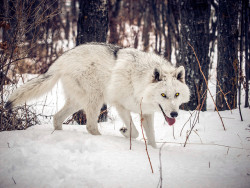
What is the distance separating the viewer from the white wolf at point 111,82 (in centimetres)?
318

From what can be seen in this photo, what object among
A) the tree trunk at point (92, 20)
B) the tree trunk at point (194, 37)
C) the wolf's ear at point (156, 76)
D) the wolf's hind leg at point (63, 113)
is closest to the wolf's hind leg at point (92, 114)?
the wolf's hind leg at point (63, 113)

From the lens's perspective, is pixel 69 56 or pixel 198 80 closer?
pixel 69 56

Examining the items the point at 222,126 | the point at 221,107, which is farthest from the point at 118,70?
the point at 221,107

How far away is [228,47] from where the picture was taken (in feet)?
17.7

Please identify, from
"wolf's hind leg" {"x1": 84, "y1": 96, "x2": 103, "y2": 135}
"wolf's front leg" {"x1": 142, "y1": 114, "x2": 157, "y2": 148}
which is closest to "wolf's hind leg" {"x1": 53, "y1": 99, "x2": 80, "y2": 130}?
"wolf's hind leg" {"x1": 84, "y1": 96, "x2": 103, "y2": 135}

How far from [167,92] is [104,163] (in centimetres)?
140

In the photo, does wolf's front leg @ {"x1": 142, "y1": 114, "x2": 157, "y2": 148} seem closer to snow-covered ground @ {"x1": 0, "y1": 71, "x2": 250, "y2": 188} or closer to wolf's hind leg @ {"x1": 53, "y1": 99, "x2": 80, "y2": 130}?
snow-covered ground @ {"x1": 0, "y1": 71, "x2": 250, "y2": 188}

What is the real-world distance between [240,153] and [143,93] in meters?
1.61

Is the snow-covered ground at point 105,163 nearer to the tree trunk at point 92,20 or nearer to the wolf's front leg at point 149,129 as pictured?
the wolf's front leg at point 149,129

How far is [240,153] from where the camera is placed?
277 cm

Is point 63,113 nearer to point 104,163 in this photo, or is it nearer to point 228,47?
point 104,163

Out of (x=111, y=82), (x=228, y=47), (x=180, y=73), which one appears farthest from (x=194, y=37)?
(x=111, y=82)

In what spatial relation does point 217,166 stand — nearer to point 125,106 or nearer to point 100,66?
point 125,106

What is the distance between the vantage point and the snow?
A: 2.01 meters
